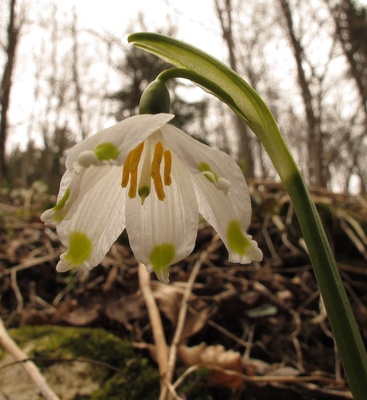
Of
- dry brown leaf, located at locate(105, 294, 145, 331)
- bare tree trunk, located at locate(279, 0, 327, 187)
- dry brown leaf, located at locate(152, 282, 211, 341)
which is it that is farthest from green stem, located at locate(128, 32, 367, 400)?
bare tree trunk, located at locate(279, 0, 327, 187)

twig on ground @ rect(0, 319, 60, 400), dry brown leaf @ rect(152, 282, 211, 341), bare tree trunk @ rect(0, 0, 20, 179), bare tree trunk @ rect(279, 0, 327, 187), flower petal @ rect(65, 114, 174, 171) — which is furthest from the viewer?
bare tree trunk @ rect(0, 0, 20, 179)

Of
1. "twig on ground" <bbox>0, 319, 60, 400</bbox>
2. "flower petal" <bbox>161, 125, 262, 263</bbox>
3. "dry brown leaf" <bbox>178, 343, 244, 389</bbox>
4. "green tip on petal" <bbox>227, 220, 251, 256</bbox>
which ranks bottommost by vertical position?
"dry brown leaf" <bbox>178, 343, 244, 389</bbox>

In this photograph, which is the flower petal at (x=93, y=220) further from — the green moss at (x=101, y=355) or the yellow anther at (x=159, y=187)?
the green moss at (x=101, y=355)

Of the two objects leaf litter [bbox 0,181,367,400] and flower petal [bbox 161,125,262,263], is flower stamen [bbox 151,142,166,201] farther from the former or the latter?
leaf litter [bbox 0,181,367,400]

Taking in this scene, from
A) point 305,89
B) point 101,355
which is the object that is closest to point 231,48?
point 305,89

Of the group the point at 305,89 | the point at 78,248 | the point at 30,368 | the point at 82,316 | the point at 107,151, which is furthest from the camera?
the point at 305,89

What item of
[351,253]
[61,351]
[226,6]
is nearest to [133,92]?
[226,6]

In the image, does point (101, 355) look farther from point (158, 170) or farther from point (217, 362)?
point (158, 170)
